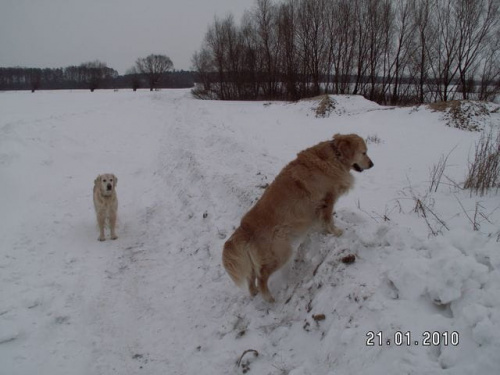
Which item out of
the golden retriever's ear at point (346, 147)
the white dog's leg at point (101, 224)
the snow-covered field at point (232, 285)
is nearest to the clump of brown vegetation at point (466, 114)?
the snow-covered field at point (232, 285)

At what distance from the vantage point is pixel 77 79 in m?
86.4

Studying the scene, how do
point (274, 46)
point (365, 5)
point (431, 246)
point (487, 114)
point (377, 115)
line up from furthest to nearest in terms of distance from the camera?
point (274, 46), point (365, 5), point (377, 115), point (487, 114), point (431, 246)

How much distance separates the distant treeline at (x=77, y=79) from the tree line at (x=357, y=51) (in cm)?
4389

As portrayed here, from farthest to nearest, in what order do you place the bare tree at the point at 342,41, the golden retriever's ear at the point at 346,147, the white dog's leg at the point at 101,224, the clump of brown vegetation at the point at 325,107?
1. the bare tree at the point at 342,41
2. the clump of brown vegetation at the point at 325,107
3. the white dog's leg at the point at 101,224
4. the golden retriever's ear at the point at 346,147

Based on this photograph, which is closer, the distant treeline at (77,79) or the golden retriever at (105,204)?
the golden retriever at (105,204)

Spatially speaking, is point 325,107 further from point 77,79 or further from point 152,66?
point 77,79

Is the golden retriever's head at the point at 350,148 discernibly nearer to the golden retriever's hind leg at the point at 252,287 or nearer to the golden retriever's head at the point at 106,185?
the golden retriever's hind leg at the point at 252,287

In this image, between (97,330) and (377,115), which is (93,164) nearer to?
(97,330)

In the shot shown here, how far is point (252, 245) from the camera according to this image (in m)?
3.80

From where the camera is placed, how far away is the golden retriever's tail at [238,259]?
3750 mm

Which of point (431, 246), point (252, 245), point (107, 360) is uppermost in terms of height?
point (431, 246)

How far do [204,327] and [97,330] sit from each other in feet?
4.29

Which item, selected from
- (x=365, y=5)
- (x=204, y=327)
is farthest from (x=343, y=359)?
(x=365, y=5)

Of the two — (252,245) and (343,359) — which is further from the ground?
(252,245)
